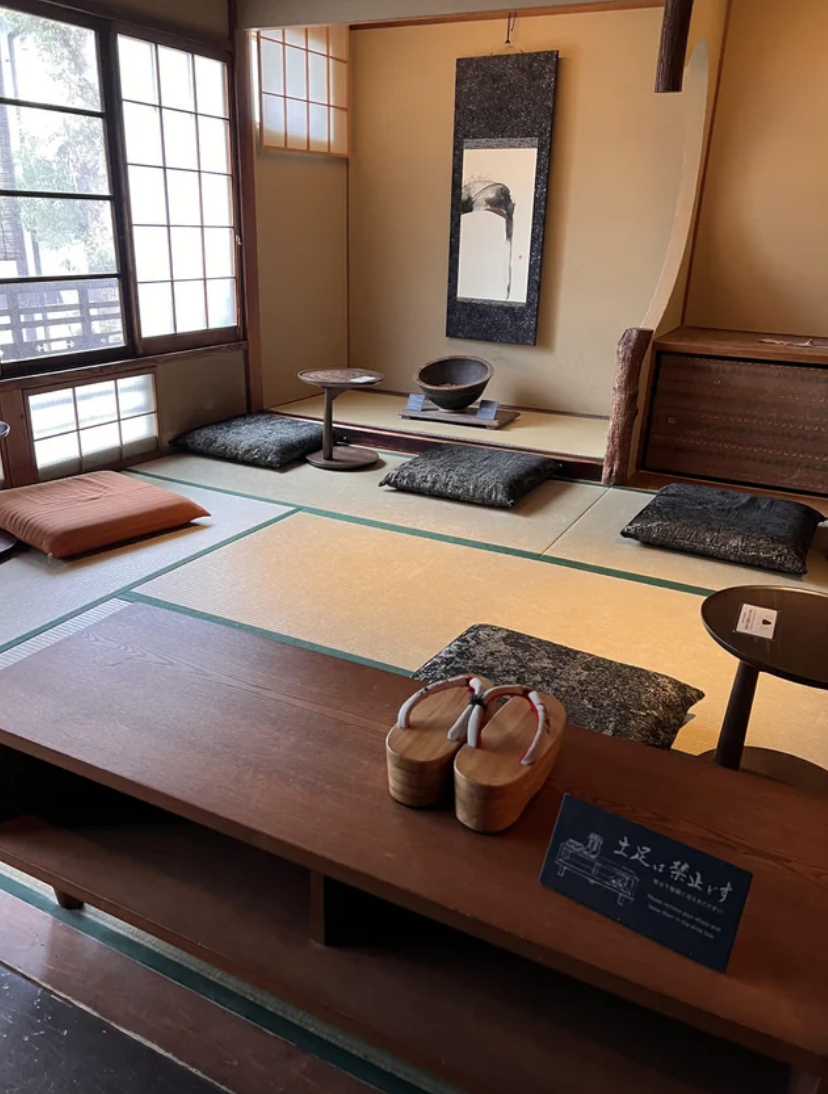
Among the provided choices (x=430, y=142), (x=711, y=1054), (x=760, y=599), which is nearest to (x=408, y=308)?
(x=430, y=142)

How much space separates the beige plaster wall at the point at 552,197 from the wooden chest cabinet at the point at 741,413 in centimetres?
106

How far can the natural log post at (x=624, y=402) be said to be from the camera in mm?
4219

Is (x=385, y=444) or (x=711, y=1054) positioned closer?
(x=711, y=1054)

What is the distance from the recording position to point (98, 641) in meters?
1.61

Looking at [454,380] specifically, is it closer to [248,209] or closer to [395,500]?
[248,209]

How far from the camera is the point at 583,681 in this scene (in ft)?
7.23

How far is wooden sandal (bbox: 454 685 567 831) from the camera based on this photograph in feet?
3.56

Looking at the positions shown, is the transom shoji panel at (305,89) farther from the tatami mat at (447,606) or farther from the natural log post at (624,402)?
the tatami mat at (447,606)

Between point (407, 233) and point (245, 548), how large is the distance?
11.2ft

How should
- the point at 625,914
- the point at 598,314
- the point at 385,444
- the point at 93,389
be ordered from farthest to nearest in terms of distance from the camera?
1. the point at 598,314
2. the point at 385,444
3. the point at 93,389
4. the point at 625,914

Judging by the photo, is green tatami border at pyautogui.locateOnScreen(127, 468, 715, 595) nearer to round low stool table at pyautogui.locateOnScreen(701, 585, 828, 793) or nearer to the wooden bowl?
round low stool table at pyautogui.locateOnScreen(701, 585, 828, 793)

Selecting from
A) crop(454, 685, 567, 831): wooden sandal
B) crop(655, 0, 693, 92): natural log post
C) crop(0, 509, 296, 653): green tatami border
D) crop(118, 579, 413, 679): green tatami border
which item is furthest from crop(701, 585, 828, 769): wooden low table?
crop(0, 509, 296, 653): green tatami border

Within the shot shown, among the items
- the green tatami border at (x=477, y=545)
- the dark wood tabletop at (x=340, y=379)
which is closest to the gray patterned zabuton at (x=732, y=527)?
the green tatami border at (x=477, y=545)

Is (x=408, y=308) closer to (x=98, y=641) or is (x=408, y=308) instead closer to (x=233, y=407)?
(x=233, y=407)
